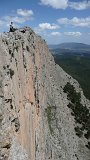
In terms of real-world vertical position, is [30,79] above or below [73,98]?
above

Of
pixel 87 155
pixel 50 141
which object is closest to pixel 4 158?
pixel 50 141

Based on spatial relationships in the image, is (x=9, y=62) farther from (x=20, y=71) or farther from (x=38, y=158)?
(x=38, y=158)

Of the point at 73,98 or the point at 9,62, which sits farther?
the point at 73,98

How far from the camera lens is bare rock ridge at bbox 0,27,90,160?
1099 inches

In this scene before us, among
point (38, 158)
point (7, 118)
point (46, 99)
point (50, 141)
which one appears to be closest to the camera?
point (7, 118)

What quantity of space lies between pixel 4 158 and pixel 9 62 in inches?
548

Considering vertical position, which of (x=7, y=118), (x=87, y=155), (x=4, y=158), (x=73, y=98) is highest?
(x=7, y=118)

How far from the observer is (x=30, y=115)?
4006 centimetres

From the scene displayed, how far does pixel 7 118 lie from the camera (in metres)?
25.7

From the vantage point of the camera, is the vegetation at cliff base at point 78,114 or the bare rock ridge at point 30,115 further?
the vegetation at cliff base at point 78,114

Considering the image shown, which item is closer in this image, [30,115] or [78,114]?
[30,115]

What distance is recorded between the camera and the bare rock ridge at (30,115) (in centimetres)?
2792

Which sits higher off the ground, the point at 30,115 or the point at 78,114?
the point at 30,115

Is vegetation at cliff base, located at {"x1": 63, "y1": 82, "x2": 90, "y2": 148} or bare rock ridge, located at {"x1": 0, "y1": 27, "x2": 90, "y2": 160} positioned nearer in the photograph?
bare rock ridge, located at {"x1": 0, "y1": 27, "x2": 90, "y2": 160}
